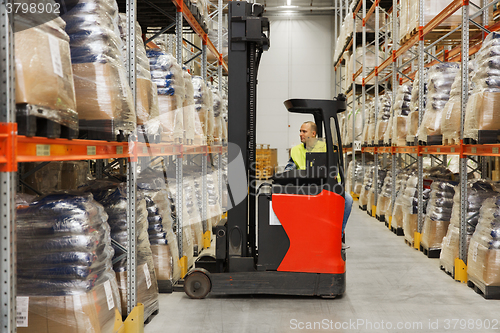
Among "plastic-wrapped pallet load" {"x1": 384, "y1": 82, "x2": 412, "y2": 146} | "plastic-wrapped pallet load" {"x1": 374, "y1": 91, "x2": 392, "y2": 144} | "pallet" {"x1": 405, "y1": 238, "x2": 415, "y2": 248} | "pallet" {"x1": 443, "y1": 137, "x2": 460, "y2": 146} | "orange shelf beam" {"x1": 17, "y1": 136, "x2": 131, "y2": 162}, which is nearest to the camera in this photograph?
"orange shelf beam" {"x1": 17, "y1": 136, "x2": 131, "y2": 162}

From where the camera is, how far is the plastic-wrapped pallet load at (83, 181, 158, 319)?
3623mm

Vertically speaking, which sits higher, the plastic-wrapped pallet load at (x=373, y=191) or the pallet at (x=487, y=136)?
the pallet at (x=487, y=136)

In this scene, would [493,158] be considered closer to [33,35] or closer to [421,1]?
[421,1]

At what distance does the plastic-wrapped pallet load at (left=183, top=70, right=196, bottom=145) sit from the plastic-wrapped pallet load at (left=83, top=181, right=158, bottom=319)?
172 cm

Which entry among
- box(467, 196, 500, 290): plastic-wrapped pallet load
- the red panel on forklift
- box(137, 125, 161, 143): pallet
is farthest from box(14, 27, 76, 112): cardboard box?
box(467, 196, 500, 290): plastic-wrapped pallet load

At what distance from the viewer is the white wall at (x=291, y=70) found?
2159 cm

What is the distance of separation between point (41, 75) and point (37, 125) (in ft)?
0.82

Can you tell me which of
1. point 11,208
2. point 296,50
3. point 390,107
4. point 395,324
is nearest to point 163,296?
point 395,324

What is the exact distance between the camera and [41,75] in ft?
7.04

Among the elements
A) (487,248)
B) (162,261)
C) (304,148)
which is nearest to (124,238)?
(162,261)

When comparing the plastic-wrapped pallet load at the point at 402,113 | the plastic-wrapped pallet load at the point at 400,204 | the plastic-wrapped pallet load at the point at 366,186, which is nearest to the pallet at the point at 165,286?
the plastic-wrapped pallet load at the point at 400,204

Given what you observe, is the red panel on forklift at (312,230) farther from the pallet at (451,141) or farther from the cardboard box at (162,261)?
the pallet at (451,141)

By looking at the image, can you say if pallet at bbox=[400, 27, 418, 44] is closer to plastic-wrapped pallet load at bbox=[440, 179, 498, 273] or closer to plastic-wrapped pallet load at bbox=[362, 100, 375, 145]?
plastic-wrapped pallet load at bbox=[362, 100, 375, 145]

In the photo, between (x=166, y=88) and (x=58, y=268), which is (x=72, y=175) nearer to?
(x=166, y=88)
